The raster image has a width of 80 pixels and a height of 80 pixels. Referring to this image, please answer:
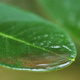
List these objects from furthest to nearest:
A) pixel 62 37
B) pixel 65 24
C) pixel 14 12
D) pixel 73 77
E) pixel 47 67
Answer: pixel 73 77 < pixel 65 24 < pixel 14 12 < pixel 62 37 < pixel 47 67

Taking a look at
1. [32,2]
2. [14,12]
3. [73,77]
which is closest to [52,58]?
[14,12]

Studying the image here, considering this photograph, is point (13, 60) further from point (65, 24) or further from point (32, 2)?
point (32, 2)

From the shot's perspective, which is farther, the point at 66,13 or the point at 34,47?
the point at 66,13

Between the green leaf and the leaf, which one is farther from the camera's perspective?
the green leaf

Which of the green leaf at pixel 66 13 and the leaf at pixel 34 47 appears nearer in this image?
the leaf at pixel 34 47
